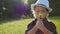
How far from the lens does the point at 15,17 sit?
1272mm

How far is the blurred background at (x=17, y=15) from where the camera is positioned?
1219 mm

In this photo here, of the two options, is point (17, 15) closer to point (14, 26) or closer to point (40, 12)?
point (14, 26)

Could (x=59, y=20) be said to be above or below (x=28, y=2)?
below

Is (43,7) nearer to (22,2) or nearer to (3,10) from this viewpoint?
(22,2)

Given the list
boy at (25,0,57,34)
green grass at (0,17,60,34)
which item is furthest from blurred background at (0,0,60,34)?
boy at (25,0,57,34)

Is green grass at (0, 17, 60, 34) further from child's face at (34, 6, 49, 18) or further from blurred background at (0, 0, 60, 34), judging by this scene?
child's face at (34, 6, 49, 18)

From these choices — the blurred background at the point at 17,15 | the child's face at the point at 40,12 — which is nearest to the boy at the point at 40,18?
the child's face at the point at 40,12

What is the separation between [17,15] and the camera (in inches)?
50.1

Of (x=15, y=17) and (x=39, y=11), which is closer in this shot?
(x=39, y=11)

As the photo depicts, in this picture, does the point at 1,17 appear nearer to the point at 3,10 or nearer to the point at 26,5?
the point at 3,10

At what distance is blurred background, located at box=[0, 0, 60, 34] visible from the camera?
1.22m

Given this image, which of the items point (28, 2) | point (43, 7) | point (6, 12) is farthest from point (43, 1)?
point (6, 12)

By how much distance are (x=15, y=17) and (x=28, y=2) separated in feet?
0.45

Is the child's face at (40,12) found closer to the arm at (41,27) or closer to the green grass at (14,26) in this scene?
the arm at (41,27)
